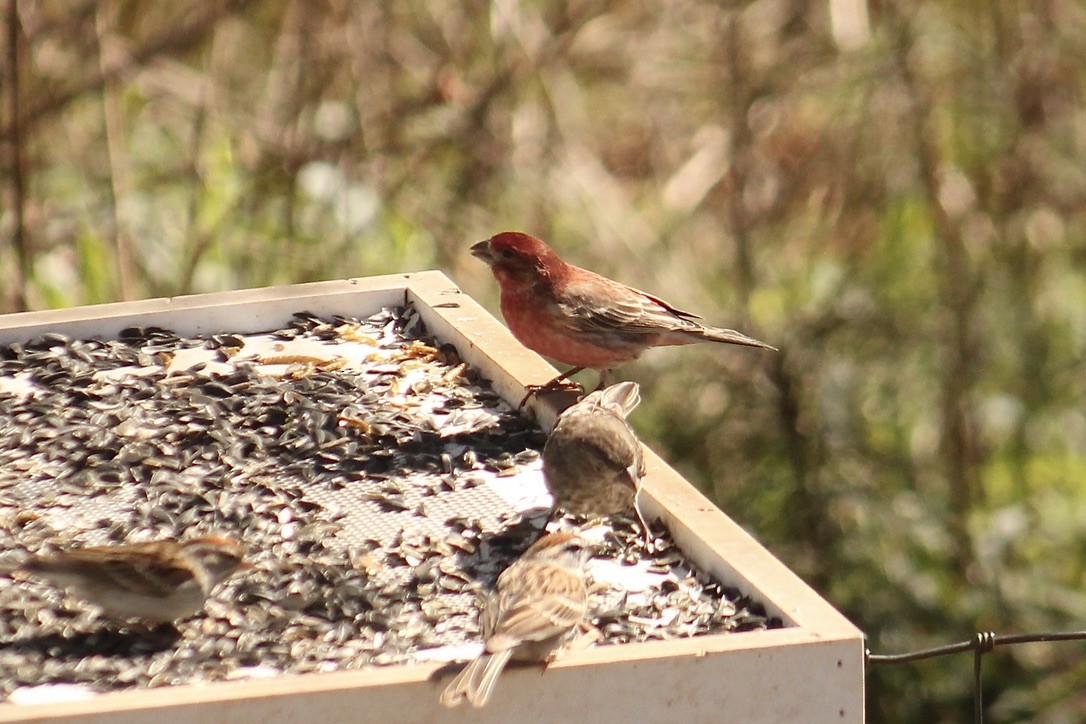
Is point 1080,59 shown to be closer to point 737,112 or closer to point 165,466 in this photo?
point 737,112

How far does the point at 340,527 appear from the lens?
439 cm

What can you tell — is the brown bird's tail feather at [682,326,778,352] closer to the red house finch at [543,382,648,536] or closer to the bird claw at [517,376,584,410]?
the bird claw at [517,376,584,410]

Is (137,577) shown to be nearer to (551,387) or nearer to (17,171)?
(551,387)

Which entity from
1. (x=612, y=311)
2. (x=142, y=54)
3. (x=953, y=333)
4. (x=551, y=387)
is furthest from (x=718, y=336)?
(x=142, y=54)

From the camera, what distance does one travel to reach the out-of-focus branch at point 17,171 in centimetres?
767

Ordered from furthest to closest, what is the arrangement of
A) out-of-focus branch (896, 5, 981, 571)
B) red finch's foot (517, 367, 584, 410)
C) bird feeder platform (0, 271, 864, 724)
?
out-of-focus branch (896, 5, 981, 571) < red finch's foot (517, 367, 584, 410) < bird feeder platform (0, 271, 864, 724)

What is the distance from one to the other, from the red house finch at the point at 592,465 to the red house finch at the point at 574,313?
4.86 feet

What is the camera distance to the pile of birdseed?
3.68 metres

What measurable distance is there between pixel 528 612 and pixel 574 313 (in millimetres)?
3368

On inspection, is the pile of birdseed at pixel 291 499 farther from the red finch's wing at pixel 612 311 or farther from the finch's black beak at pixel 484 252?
the red finch's wing at pixel 612 311

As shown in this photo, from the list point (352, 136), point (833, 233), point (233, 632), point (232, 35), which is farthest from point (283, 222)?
point (233, 632)

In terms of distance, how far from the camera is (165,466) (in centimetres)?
476

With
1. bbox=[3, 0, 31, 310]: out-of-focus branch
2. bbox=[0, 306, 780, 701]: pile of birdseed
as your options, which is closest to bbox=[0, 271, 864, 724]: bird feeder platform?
bbox=[0, 306, 780, 701]: pile of birdseed

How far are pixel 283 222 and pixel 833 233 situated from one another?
352 cm
